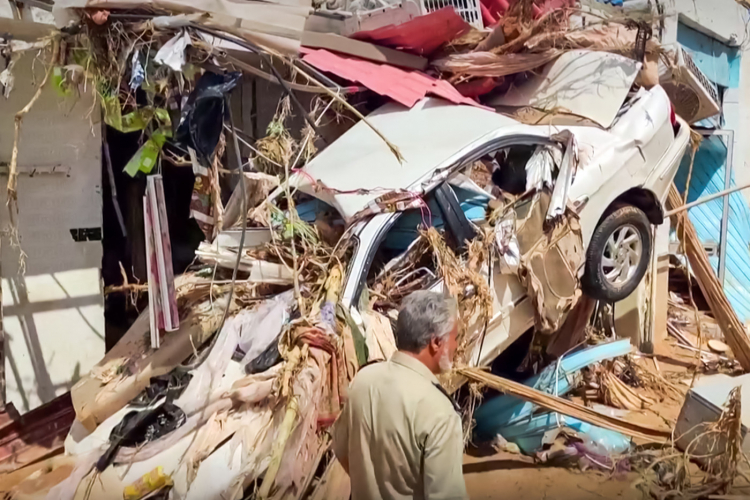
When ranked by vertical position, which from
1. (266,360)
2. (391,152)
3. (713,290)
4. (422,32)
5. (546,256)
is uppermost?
(422,32)

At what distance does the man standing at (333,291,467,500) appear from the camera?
2.31 metres

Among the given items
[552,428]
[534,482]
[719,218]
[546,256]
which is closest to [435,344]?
[546,256]

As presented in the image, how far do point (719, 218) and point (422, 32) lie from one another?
495 cm

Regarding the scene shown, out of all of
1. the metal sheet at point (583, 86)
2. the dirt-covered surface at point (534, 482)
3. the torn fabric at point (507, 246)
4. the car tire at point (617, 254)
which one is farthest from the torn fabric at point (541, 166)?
the dirt-covered surface at point (534, 482)

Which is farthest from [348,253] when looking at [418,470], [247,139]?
[247,139]

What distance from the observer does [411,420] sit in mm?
2332

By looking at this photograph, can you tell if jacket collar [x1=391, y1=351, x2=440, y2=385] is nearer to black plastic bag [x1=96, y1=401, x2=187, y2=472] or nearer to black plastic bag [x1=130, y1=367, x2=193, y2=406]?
black plastic bag [x1=96, y1=401, x2=187, y2=472]

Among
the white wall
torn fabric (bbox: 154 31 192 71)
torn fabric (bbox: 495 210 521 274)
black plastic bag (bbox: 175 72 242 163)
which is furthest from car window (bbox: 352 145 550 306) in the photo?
the white wall

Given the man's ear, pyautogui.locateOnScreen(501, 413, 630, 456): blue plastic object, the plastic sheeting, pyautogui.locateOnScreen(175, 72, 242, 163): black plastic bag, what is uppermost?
pyautogui.locateOnScreen(175, 72, 242, 163): black plastic bag

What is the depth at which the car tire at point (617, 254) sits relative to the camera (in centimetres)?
479

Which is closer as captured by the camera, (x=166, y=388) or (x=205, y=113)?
(x=166, y=388)

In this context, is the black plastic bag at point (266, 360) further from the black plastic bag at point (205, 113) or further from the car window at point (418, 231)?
the black plastic bag at point (205, 113)

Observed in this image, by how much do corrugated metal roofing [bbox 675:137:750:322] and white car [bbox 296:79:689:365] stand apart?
9.70 feet

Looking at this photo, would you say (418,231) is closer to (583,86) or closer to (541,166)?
(541,166)
